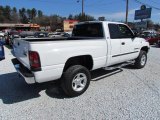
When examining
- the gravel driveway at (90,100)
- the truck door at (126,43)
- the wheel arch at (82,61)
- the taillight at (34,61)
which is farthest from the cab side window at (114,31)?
the taillight at (34,61)

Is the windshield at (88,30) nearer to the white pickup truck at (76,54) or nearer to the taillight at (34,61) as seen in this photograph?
the white pickup truck at (76,54)

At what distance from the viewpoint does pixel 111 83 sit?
5.67 meters

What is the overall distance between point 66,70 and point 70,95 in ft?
2.10

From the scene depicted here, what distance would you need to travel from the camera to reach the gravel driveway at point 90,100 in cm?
378


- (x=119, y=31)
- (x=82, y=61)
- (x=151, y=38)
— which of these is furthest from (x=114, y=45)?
(x=151, y=38)

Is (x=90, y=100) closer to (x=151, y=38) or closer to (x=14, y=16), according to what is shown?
(x=151, y=38)

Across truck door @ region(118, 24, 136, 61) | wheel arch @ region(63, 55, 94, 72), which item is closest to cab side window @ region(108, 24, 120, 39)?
truck door @ region(118, 24, 136, 61)

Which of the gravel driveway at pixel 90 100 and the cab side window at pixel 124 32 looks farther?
the cab side window at pixel 124 32

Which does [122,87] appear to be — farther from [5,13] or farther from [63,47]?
[5,13]

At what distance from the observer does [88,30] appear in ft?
20.0

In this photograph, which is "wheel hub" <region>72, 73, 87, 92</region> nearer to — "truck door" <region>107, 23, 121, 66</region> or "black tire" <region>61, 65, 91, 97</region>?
"black tire" <region>61, 65, 91, 97</region>

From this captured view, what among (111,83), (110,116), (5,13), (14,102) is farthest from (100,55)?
(5,13)

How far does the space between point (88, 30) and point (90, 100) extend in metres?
2.55

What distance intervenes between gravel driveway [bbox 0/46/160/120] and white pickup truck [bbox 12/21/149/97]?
0.45 metres
